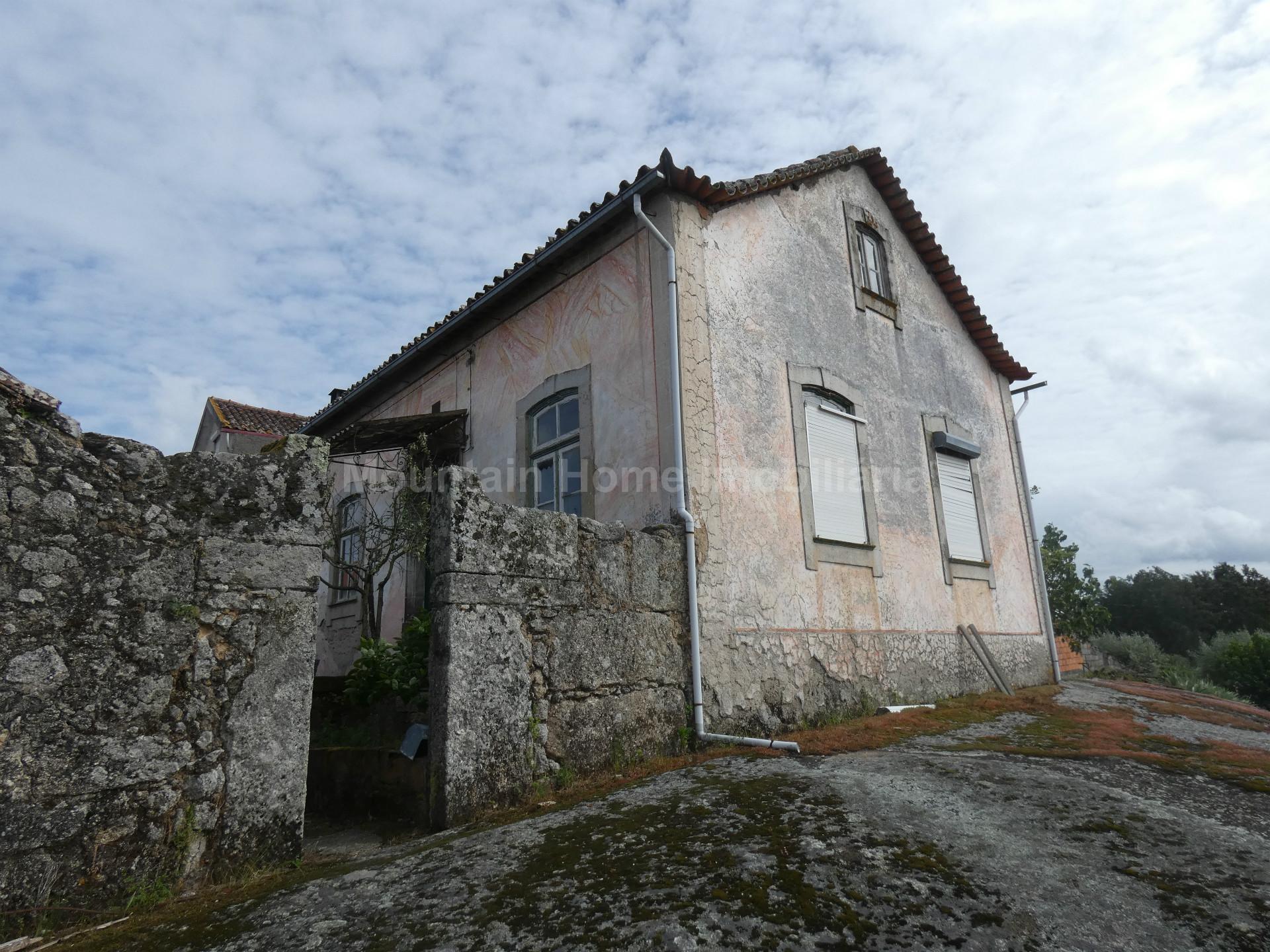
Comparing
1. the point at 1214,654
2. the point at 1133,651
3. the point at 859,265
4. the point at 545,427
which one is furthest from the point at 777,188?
the point at 1214,654

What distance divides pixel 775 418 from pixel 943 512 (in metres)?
3.12

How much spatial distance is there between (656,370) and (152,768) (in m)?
4.41

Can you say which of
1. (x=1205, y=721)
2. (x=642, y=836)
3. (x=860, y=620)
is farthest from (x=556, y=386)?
(x=1205, y=721)

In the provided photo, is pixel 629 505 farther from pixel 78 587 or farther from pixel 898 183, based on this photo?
pixel 898 183

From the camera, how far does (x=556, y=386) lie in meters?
7.50

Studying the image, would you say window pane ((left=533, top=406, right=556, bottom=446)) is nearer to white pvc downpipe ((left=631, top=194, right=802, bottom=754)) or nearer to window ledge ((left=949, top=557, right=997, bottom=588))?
white pvc downpipe ((left=631, top=194, right=802, bottom=754))

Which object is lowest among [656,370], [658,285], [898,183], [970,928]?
[970,928]

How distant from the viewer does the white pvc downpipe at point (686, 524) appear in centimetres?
527

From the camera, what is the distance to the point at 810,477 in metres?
7.00

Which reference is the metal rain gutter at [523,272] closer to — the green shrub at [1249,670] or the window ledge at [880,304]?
the window ledge at [880,304]

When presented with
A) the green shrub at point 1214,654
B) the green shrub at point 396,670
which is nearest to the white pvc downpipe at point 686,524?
the green shrub at point 396,670

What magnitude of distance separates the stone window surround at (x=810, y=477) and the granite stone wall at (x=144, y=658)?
4.46 meters

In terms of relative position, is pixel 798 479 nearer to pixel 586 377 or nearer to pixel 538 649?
pixel 586 377

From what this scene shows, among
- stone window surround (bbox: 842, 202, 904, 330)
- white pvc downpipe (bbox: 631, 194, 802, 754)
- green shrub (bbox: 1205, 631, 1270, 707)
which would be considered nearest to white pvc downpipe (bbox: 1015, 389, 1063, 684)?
stone window surround (bbox: 842, 202, 904, 330)
